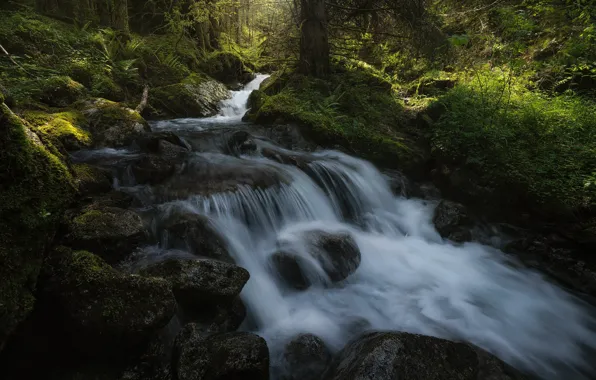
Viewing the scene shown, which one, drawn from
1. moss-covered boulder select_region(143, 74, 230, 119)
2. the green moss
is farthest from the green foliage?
moss-covered boulder select_region(143, 74, 230, 119)

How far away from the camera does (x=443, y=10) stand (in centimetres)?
1103

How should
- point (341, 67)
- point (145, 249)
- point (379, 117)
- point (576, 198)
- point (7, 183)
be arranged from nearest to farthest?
point (7, 183)
point (145, 249)
point (576, 198)
point (379, 117)
point (341, 67)

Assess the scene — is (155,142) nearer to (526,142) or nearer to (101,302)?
(101,302)

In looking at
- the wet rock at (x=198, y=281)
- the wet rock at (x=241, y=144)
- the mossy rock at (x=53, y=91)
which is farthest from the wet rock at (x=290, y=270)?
the mossy rock at (x=53, y=91)

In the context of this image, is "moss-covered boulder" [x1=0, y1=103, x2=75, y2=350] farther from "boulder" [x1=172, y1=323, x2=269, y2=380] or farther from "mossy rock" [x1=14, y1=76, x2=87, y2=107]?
"mossy rock" [x1=14, y1=76, x2=87, y2=107]

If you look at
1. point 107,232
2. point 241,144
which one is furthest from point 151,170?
point 241,144

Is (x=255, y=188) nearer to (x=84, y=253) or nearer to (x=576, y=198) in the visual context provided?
(x=84, y=253)

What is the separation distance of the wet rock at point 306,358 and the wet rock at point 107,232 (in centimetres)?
203

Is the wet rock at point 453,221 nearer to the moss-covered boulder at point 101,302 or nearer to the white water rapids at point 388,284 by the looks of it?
the white water rapids at point 388,284

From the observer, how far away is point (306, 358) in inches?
135

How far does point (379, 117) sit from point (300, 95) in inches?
83.8

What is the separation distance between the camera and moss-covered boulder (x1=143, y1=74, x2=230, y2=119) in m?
9.46

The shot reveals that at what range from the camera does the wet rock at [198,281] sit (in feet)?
11.1

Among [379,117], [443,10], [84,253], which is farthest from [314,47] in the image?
[84,253]
